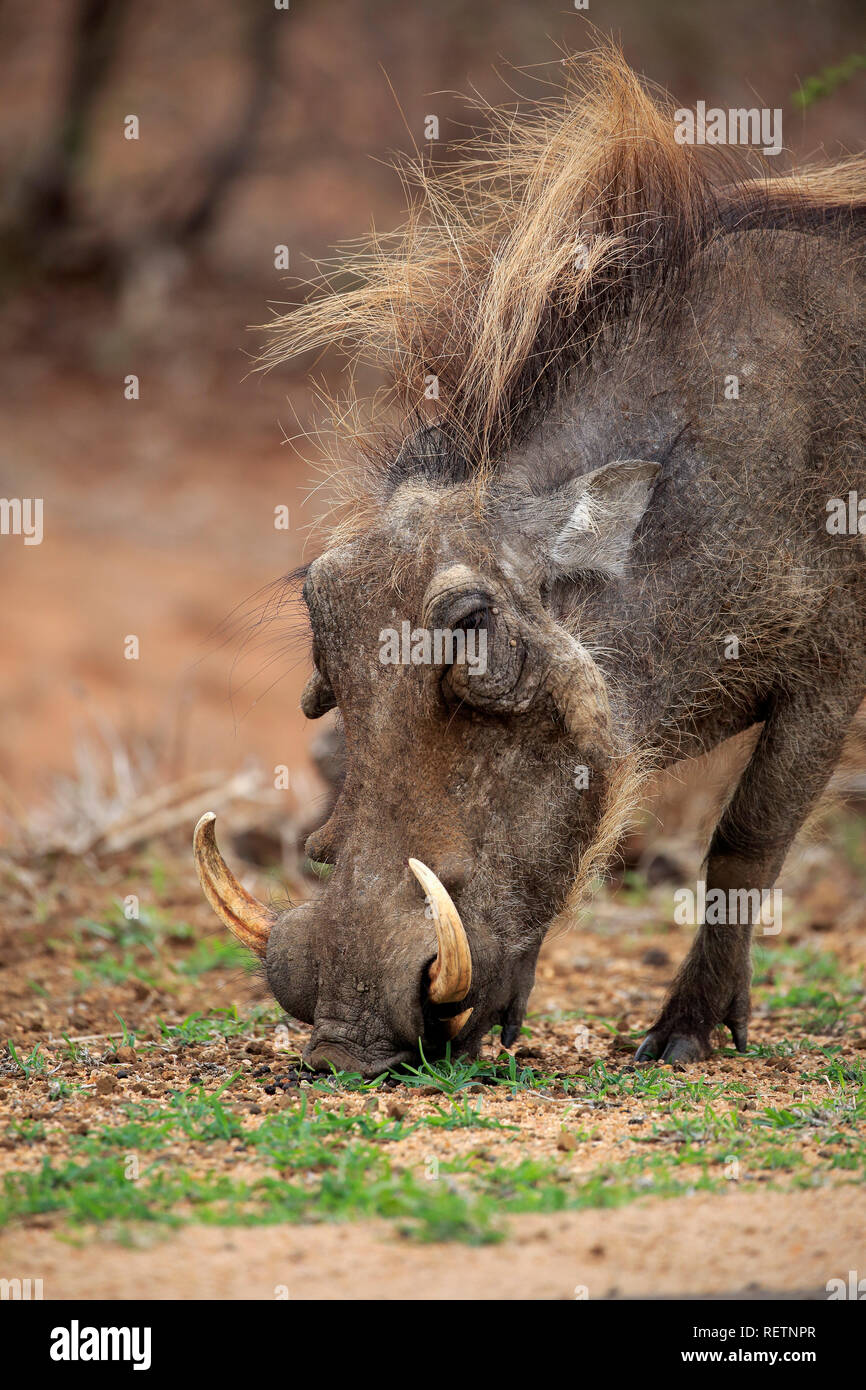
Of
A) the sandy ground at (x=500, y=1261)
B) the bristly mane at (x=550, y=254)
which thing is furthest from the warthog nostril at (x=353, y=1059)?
the bristly mane at (x=550, y=254)

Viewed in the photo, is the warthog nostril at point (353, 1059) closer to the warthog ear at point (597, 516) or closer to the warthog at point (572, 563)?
the warthog at point (572, 563)

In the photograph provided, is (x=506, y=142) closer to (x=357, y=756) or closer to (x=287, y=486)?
(x=357, y=756)

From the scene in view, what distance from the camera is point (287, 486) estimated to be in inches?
533

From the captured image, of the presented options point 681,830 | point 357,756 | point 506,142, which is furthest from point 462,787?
point 681,830

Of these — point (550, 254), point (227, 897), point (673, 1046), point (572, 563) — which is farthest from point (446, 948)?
point (550, 254)

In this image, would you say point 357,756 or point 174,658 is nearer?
point 357,756

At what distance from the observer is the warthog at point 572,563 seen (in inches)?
122

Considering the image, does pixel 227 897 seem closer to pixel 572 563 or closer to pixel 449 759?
pixel 449 759

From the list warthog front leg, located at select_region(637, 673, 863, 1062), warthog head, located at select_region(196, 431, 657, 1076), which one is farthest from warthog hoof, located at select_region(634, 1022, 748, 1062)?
warthog head, located at select_region(196, 431, 657, 1076)

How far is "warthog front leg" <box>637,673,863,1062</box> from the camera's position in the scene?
Result: 3.65 m

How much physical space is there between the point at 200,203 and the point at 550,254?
42.1ft

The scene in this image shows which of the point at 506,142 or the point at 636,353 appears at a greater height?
the point at 506,142

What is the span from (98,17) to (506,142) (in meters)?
12.5

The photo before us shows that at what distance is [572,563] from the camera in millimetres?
3271
